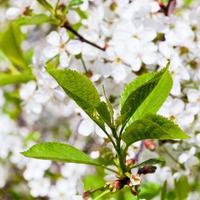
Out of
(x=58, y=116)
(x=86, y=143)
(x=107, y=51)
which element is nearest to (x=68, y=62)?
(x=107, y=51)

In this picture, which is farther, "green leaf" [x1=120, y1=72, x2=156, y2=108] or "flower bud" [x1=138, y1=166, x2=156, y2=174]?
"flower bud" [x1=138, y1=166, x2=156, y2=174]

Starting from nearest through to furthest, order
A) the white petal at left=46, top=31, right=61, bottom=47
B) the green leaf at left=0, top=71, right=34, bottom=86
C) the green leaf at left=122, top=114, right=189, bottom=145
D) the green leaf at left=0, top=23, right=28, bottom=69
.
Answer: the green leaf at left=122, top=114, right=189, bottom=145 → the white petal at left=46, top=31, right=61, bottom=47 → the green leaf at left=0, top=71, right=34, bottom=86 → the green leaf at left=0, top=23, right=28, bottom=69

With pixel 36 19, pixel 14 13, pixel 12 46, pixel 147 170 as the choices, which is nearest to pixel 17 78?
pixel 12 46

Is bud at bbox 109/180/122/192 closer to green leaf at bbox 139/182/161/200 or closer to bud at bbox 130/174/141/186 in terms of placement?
bud at bbox 130/174/141/186

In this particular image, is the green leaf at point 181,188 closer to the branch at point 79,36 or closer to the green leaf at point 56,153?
the branch at point 79,36

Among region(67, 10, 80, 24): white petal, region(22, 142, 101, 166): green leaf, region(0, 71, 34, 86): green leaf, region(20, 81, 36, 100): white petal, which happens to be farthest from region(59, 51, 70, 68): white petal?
region(22, 142, 101, 166): green leaf

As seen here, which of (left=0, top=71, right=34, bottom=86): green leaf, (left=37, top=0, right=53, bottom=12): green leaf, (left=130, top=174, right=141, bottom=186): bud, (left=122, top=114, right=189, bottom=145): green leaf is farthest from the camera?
(left=0, top=71, right=34, bottom=86): green leaf

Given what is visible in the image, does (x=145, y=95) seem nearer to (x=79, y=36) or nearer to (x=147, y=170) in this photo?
(x=147, y=170)
